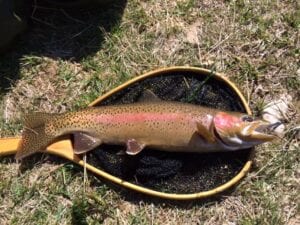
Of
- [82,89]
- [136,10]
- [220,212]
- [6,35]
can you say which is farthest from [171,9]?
[220,212]

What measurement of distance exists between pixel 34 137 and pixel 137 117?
2.45 ft

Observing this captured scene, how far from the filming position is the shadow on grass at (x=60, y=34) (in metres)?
4.46

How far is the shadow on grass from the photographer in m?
4.46

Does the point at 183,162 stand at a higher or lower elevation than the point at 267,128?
lower

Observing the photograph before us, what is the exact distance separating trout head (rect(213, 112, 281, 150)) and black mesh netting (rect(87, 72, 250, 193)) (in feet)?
0.69

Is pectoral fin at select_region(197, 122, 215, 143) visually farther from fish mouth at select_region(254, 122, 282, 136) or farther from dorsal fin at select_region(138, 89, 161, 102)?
dorsal fin at select_region(138, 89, 161, 102)

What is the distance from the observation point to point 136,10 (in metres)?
Answer: 4.50

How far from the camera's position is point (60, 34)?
14.9ft

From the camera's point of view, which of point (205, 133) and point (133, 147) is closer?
point (205, 133)

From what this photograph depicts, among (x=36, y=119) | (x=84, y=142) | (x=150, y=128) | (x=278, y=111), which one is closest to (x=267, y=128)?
(x=278, y=111)

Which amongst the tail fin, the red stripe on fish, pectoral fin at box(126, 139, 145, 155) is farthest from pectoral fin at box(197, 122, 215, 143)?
the tail fin

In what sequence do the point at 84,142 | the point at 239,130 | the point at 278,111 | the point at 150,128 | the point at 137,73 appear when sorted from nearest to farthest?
the point at 239,130
the point at 150,128
the point at 84,142
the point at 278,111
the point at 137,73

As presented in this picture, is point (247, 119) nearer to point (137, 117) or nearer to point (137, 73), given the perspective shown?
point (137, 117)

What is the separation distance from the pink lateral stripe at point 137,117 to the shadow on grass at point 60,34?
2.50ft
